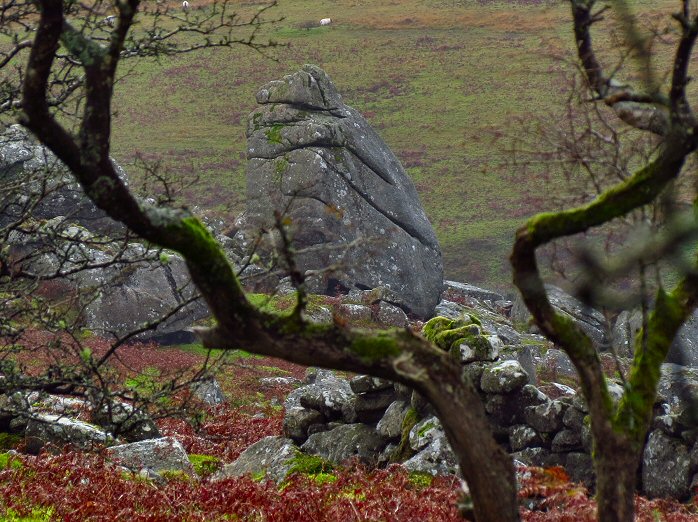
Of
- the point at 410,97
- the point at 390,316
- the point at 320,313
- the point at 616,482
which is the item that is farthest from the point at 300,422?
the point at 410,97

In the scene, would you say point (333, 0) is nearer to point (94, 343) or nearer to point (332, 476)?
point (94, 343)

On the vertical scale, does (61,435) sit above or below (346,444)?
above

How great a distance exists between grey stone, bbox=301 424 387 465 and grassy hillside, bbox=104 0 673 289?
41.6 meters

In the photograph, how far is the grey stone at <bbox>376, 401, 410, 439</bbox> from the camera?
17.5m

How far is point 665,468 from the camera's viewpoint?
15312mm

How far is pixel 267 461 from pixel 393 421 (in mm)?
2773

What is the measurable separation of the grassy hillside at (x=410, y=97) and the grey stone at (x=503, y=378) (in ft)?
137

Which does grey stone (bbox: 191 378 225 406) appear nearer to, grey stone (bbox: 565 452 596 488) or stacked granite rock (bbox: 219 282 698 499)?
stacked granite rock (bbox: 219 282 698 499)

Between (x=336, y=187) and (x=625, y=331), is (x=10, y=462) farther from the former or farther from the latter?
(x=625, y=331)

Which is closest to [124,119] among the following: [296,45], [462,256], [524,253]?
[296,45]

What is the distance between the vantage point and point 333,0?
13712 cm

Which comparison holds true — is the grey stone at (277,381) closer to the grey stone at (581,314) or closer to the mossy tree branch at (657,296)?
the grey stone at (581,314)

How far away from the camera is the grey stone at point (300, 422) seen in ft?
62.1

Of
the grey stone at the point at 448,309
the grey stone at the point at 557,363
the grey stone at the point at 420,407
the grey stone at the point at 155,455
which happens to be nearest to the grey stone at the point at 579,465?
the grey stone at the point at 420,407
